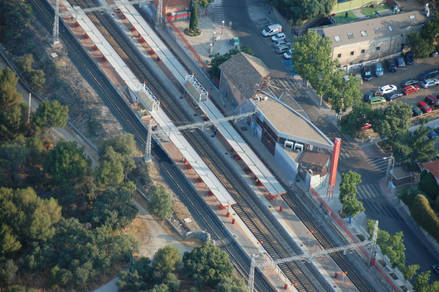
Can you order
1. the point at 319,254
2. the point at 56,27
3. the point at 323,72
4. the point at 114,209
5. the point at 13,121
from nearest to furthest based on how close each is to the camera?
the point at 319,254 < the point at 114,209 < the point at 13,121 < the point at 323,72 < the point at 56,27

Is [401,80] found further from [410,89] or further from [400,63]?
[400,63]

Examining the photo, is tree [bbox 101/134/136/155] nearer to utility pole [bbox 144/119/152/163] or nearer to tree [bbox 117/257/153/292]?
utility pole [bbox 144/119/152/163]

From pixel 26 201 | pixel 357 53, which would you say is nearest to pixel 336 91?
pixel 357 53

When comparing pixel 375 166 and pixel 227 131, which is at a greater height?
pixel 227 131

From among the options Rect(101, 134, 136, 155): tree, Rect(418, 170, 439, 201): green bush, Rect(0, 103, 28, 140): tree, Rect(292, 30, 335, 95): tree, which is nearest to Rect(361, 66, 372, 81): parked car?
Rect(292, 30, 335, 95): tree

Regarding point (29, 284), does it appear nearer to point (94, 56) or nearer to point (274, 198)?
point (274, 198)

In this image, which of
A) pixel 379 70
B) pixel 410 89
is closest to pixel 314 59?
pixel 379 70

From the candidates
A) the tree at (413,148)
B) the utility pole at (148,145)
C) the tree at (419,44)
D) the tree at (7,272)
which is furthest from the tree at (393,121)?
the tree at (7,272)
